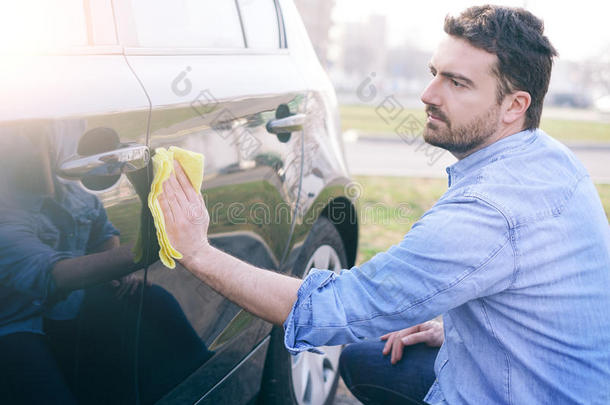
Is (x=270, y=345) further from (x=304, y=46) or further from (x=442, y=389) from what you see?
(x=304, y=46)

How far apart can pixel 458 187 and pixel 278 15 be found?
124 centimetres

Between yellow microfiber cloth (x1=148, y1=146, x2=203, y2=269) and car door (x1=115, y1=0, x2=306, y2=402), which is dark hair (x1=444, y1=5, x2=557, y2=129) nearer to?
car door (x1=115, y1=0, x2=306, y2=402)

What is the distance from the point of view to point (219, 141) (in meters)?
1.59

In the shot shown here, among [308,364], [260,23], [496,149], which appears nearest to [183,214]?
[496,149]

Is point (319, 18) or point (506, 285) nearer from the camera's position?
point (506, 285)

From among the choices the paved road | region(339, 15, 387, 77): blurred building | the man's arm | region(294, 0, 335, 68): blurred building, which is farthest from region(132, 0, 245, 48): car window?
region(339, 15, 387, 77): blurred building

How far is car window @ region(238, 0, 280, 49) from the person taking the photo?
2.13 metres

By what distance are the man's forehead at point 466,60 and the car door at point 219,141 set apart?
58 cm

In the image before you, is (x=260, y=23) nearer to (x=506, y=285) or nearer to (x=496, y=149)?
(x=496, y=149)

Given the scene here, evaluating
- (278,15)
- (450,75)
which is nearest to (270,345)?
(450,75)

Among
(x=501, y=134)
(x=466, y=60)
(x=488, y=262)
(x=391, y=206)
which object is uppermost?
(x=466, y=60)

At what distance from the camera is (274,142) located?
6.31 ft

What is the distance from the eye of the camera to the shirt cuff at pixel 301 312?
137 cm

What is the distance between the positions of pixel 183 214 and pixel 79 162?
1.00 ft
